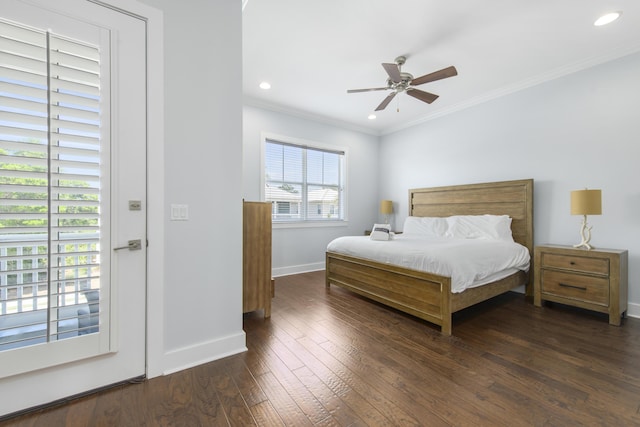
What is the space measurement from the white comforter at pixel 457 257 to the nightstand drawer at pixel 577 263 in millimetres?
299

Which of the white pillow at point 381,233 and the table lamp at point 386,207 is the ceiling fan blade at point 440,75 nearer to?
the white pillow at point 381,233

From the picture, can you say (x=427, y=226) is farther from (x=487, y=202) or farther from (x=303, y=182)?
(x=303, y=182)

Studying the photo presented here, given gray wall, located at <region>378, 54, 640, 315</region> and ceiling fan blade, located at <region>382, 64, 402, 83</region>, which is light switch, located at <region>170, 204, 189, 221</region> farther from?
gray wall, located at <region>378, 54, 640, 315</region>

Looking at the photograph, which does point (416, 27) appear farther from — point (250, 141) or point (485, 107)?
point (250, 141)

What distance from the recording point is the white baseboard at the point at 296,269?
14.7 ft

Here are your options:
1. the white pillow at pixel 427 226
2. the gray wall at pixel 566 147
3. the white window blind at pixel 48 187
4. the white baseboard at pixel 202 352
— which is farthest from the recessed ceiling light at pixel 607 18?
the white baseboard at pixel 202 352

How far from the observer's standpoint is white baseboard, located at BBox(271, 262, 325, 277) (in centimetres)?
448

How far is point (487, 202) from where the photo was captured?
3902 millimetres

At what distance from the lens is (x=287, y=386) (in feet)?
5.41

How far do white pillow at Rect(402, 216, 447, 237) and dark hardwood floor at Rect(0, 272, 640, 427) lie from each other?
1637mm

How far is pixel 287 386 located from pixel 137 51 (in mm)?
2362

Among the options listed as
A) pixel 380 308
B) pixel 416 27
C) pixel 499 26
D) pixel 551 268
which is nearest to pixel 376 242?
pixel 380 308

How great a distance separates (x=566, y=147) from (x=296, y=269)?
4.25 m

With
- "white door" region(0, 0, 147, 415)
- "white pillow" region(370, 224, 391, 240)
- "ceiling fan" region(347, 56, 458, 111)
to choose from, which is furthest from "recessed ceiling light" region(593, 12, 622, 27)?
"white door" region(0, 0, 147, 415)
